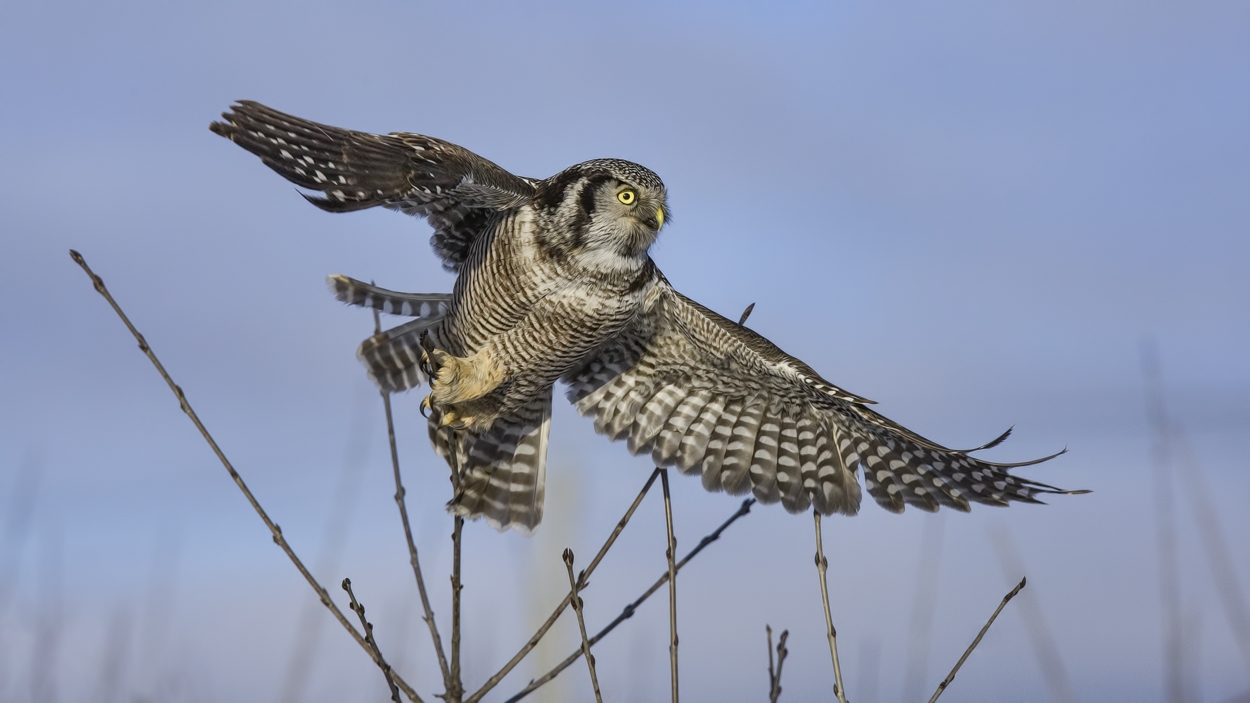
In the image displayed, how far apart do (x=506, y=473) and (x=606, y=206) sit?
6.24 feet

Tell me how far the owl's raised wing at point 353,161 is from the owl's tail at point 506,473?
6.42 feet

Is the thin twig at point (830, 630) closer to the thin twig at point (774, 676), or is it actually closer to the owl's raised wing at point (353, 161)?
the thin twig at point (774, 676)

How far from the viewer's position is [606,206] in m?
4.81

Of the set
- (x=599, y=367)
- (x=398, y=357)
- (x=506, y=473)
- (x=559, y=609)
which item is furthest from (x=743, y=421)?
(x=559, y=609)

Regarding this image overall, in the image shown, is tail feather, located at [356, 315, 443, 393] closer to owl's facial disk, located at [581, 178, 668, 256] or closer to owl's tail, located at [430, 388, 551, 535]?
owl's tail, located at [430, 388, 551, 535]

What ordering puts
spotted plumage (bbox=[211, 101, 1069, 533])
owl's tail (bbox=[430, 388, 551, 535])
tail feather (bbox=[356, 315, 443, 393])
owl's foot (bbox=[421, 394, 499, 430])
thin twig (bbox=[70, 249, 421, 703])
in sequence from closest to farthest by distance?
thin twig (bbox=[70, 249, 421, 703]), spotted plumage (bbox=[211, 101, 1069, 533]), owl's foot (bbox=[421, 394, 499, 430]), tail feather (bbox=[356, 315, 443, 393]), owl's tail (bbox=[430, 388, 551, 535])

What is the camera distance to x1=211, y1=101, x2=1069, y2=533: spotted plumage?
15.5ft

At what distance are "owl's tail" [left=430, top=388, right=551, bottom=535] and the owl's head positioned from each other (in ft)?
4.44

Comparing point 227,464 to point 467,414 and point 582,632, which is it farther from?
point 467,414

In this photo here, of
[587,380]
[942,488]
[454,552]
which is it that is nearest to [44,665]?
[454,552]

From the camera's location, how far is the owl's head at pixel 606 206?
4.75 m

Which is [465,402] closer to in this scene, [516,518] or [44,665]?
[516,518]

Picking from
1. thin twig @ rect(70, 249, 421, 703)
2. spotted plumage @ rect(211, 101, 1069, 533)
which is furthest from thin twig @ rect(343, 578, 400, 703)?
spotted plumage @ rect(211, 101, 1069, 533)

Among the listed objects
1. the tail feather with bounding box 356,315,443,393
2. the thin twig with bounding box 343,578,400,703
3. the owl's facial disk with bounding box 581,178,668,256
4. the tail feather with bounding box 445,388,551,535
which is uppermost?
the owl's facial disk with bounding box 581,178,668,256
